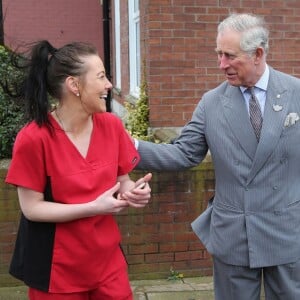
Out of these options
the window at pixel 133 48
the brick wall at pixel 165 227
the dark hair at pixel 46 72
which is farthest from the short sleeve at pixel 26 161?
the window at pixel 133 48

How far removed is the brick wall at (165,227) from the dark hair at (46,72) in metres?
1.99

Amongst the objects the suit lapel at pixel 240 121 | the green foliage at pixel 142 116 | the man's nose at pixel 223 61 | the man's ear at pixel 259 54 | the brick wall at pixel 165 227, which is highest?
the man's ear at pixel 259 54

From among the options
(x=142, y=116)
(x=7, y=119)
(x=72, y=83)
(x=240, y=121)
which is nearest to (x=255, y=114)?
(x=240, y=121)

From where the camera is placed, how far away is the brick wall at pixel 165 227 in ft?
14.1

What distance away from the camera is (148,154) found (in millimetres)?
2840

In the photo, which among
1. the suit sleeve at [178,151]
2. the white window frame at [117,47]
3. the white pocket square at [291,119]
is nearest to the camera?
the white pocket square at [291,119]

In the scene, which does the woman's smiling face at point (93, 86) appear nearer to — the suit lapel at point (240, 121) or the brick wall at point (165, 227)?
the suit lapel at point (240, 121)

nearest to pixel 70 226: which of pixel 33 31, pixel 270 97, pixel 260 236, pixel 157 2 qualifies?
pixel 260 236

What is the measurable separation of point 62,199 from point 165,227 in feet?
7.14

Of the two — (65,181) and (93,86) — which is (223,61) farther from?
(65,181)

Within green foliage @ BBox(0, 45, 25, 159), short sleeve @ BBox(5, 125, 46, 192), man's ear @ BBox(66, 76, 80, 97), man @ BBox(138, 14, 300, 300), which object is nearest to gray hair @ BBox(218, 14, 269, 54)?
man @ BBox(138, 14, 300, 300)

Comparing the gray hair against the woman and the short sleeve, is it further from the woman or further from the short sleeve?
the short sleeve

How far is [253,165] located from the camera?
99.7 inches

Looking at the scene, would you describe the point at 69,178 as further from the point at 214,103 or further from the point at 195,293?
the point at 195,293
